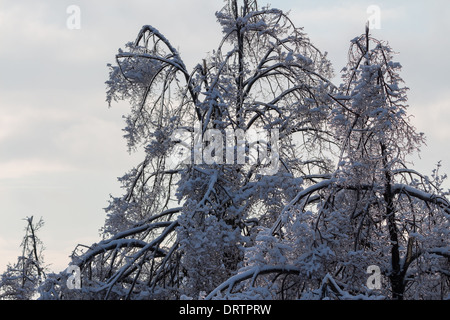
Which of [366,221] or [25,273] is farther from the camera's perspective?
[25,273]

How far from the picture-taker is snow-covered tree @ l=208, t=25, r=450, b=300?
366 inches

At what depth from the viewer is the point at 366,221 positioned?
10188 mm

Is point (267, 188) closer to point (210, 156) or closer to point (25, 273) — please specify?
point (210, 156)

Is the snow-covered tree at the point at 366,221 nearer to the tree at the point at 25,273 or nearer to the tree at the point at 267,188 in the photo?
the tree at the point at 267,188

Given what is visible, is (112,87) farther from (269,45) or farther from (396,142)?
(396,142)

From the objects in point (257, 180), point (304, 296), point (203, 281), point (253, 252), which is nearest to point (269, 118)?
point (257, 180)

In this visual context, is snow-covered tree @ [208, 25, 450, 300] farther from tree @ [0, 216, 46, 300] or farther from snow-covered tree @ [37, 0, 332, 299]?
tree @ [0, 216, 46, 300]

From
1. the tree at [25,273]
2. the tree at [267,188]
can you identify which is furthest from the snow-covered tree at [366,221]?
the tree at [25,273]

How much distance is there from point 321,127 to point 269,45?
2.56 m

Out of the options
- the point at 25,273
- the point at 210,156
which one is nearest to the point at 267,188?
the point at 210,156

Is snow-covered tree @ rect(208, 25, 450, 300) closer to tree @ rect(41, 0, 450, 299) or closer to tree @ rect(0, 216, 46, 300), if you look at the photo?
tree @ rect(41, 0, 450, 299)

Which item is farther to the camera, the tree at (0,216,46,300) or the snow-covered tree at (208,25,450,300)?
the tree at (0,216,46,300)

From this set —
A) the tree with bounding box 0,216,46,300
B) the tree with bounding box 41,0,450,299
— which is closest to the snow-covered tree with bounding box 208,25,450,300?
the tree with bounding box 41,0,450,299

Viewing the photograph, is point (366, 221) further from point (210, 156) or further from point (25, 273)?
point (25, 273)
